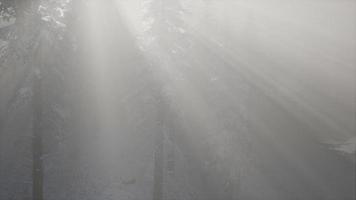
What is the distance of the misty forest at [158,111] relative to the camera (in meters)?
21.3

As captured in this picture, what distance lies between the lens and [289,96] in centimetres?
Result: 4209

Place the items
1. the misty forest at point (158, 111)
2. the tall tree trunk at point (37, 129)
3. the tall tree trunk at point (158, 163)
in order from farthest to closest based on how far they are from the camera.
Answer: the tall tree trunk at point (158, 163) < the misty forest at point (158, 111) < the tall tree trunk at point (37, 129)

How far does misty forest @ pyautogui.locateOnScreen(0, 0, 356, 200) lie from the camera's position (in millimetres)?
21297

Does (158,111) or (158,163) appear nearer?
(158,111)

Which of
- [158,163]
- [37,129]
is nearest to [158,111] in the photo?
[158,163]

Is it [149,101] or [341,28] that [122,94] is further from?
[341,28]

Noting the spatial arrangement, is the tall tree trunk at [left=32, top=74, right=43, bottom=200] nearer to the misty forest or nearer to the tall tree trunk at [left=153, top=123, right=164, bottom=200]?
the misty forest

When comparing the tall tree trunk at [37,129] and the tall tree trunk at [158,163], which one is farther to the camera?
the tall tree trunk at [158,163]

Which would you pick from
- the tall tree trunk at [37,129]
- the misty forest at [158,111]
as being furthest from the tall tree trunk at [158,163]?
the tall tree trunk at [37,129]

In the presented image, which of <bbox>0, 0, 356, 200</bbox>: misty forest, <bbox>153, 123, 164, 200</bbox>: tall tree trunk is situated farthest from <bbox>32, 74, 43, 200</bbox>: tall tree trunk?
<bbox>153, 123, 164, 200</bbox>: tall tree trunk

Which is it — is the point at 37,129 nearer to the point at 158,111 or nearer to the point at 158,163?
the point at 158,111

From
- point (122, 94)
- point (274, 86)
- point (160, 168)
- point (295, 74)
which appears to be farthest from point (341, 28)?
point (160, 168)

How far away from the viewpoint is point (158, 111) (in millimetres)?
22125

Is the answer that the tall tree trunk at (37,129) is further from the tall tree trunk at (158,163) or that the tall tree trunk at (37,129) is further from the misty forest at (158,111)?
the tall tree trunk at (158,163)
